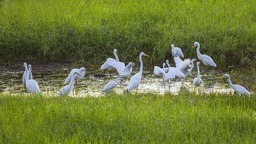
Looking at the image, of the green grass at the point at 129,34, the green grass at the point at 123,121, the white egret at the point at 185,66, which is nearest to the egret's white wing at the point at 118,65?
the white egret at the point at 185,66

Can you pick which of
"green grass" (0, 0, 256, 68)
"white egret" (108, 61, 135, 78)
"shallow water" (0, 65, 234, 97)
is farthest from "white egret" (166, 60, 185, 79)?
"green grass" (0, 0, 256, 68)

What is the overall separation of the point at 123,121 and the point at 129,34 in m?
5.98

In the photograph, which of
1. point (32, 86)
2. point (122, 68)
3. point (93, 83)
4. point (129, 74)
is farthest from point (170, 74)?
point (32, 86)

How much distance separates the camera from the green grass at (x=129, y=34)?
1345 centimetres

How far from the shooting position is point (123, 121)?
806cm

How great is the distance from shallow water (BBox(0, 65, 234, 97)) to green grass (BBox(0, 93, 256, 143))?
5.48 ft

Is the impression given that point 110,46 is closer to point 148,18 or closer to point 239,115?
point 148,18

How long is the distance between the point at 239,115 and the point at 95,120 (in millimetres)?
1936

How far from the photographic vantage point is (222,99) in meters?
9.96

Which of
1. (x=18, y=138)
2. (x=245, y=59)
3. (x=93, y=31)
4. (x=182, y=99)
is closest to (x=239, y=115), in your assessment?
(x=182, y=99)

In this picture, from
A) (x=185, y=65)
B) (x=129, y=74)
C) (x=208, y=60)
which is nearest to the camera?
(x=129, y=74)

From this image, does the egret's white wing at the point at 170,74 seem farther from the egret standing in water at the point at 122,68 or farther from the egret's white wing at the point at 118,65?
the egret's white wing at the point at 118,65

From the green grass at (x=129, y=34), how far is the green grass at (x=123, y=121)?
4073 millimetres

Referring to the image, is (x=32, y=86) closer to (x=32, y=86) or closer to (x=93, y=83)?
(x=32, y=86)
